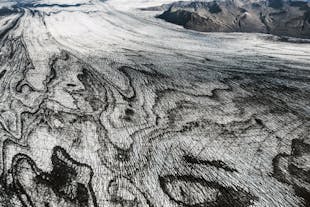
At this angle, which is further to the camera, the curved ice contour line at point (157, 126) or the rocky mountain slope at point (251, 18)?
the rocky mountain slope at point (251, 18)

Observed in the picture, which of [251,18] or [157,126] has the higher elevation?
[251,18]

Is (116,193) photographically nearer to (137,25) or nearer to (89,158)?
A: (89,158)

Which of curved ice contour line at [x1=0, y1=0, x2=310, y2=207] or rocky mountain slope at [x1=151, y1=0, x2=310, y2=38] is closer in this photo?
curved ice contour line at [x1=0, y1=0, x2=310, y2=207]

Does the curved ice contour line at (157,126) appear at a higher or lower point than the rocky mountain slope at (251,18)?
lower

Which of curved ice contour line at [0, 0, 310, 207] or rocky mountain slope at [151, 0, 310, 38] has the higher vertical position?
rocky mountain slope at [151, 0, 310, 38]

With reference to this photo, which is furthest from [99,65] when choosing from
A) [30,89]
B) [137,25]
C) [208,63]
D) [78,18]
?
[78,18]
